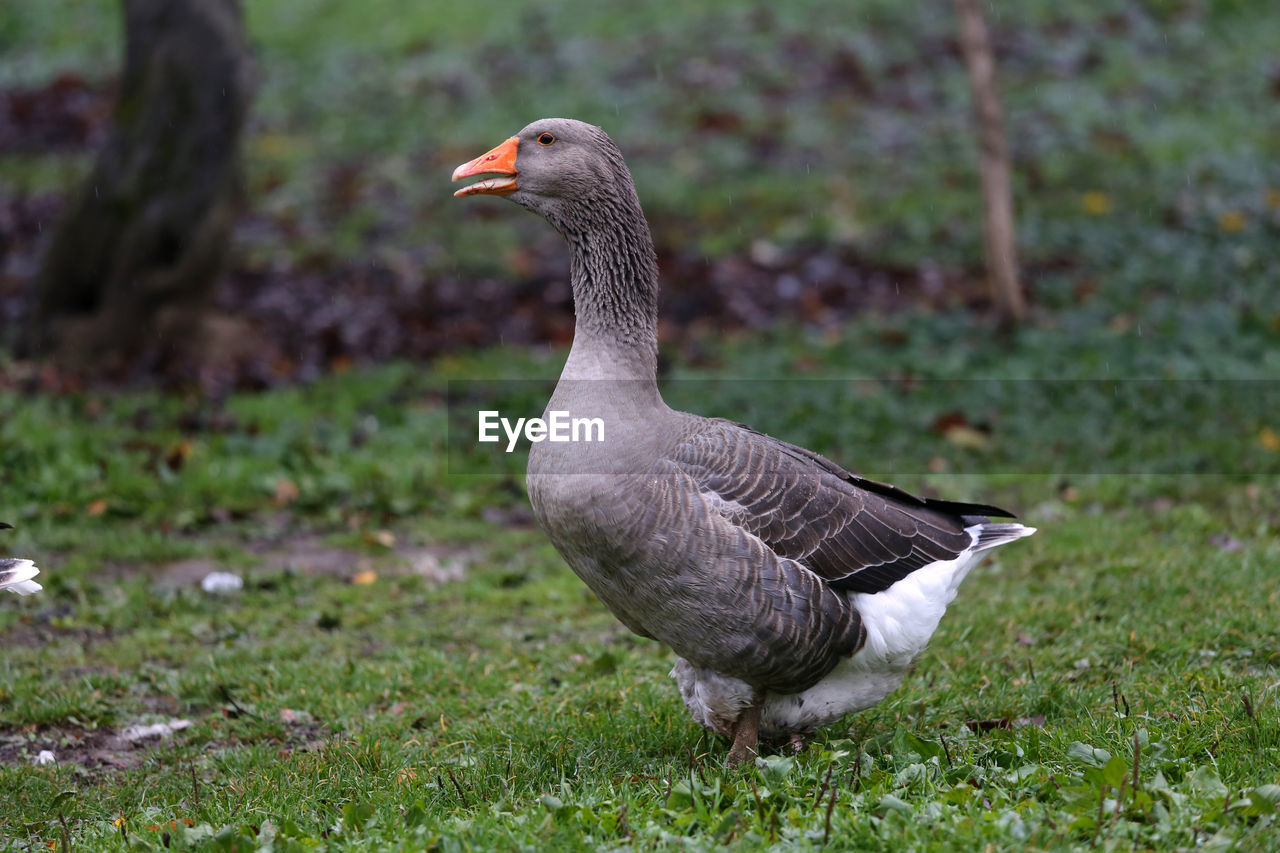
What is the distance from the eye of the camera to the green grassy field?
4.28m

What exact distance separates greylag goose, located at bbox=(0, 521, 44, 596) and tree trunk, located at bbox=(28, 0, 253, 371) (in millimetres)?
7242

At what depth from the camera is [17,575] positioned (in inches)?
174

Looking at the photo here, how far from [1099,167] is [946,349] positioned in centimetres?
508

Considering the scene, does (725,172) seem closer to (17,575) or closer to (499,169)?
(499,169)

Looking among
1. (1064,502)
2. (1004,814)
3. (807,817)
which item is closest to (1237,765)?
(1004,814)

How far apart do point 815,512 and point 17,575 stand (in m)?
2.98

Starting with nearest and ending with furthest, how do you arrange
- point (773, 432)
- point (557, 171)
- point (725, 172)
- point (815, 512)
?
point (815, 512) → point (557, 171) → point (773, 432) → point (725, 172)

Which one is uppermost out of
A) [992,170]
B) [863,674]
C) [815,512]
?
[992,170]

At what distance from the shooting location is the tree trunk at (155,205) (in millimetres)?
11359

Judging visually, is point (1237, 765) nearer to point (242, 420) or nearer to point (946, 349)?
point (946, 349)

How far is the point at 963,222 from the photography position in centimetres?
1413

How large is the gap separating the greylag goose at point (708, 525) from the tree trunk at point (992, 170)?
262 inches

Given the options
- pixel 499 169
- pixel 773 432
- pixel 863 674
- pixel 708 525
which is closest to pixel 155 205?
pixel 773 432

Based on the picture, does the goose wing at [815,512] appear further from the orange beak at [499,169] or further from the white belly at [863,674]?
the orange beak at [499,169]
